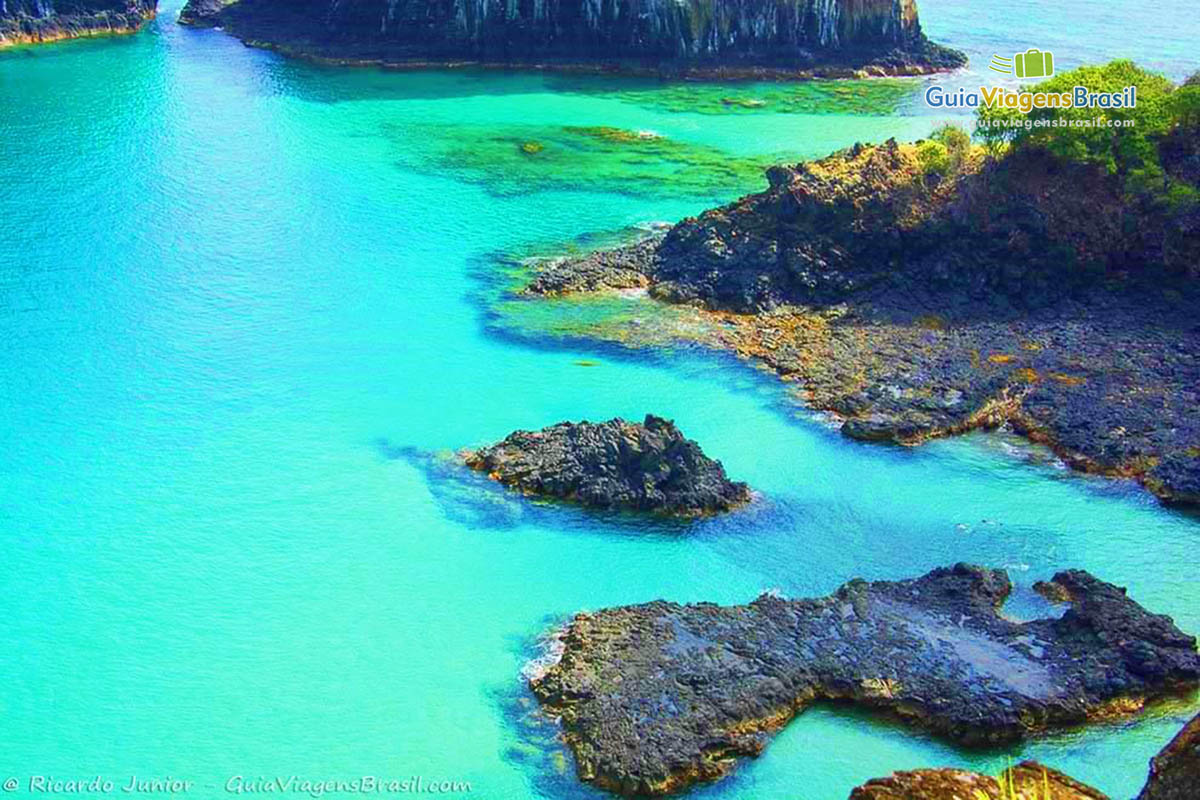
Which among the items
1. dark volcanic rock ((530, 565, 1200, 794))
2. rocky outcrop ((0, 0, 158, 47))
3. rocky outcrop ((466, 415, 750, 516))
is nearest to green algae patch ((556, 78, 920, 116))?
rocky outcrop ((0, 0, 158, 47))

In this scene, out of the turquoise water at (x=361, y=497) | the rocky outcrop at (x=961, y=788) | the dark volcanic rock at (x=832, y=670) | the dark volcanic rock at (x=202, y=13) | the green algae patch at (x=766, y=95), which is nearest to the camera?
the rocky outcrop at (x=961, y=788)

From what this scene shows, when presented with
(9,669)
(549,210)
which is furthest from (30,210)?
(9,669)

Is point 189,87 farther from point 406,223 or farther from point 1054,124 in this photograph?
point 1054,124

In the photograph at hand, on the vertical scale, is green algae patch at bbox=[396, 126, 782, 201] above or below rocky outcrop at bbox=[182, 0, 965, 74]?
below

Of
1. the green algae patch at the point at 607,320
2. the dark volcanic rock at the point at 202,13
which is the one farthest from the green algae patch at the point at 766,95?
the green algae patch at the point at 607,320

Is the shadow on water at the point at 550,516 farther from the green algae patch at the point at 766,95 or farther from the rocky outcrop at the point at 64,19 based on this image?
the rocky outcrop at the point at 64,19

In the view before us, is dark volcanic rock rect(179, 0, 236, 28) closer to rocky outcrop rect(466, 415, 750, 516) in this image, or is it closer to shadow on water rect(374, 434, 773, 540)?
shadow on water rect(374, 434, 773, 540)

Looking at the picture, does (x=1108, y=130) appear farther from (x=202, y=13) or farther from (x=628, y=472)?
(x=202, y=13)
